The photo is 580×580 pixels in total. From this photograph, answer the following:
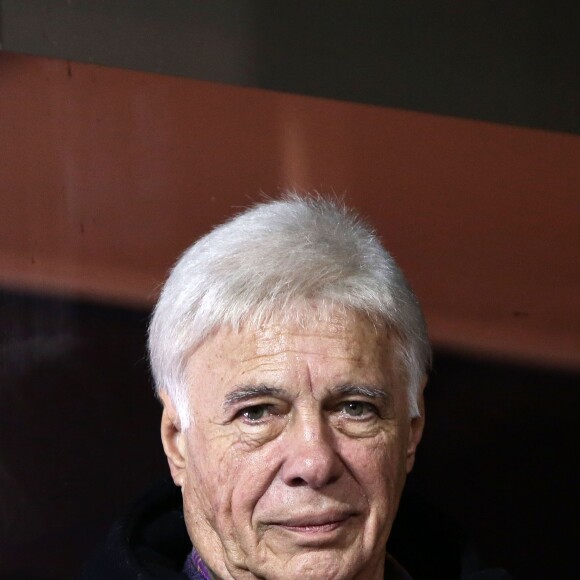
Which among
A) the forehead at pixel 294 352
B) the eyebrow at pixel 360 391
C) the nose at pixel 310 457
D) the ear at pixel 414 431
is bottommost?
the ear at pixel 414 431

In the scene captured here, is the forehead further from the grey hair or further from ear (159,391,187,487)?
ear (159,391,187,487)

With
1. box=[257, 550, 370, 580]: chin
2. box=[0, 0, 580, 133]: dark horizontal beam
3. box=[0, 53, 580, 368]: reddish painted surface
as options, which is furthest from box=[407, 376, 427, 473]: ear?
box=[0, 0, 580, 133]: dark horizontal beam

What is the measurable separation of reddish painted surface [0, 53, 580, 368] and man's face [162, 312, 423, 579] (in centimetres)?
70

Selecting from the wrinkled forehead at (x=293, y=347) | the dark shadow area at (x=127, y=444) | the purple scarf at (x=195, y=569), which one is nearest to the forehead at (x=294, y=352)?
the wrinkled forehead at (x=293, y=347)

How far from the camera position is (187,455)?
2.16 m

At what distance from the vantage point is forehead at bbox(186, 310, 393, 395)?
6.66 feet

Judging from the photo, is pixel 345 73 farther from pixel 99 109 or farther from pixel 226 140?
pixel 99 109

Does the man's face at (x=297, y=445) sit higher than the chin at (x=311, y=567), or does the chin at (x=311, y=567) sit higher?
the man's face at (x=297, y=445)

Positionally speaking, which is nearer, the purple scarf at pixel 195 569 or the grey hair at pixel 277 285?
the grey hair at pixel 277 285

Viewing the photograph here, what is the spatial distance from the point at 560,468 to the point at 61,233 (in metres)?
1.36

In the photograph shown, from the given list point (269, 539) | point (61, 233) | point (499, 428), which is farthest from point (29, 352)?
point (499, 428)

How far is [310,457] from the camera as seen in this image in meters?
1.99

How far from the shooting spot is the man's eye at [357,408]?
207 cm

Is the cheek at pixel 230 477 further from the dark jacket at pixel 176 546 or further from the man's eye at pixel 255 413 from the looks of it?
the dark jacket at pixel 176 546
